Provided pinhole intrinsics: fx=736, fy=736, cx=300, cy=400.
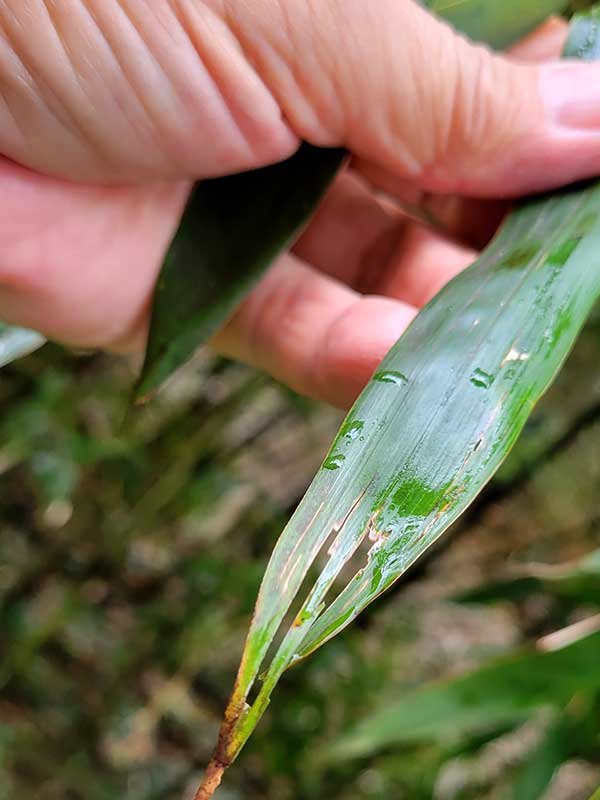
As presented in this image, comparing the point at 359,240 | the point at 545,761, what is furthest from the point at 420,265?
the point at 545,761

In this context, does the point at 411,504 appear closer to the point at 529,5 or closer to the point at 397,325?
the point at 397,325

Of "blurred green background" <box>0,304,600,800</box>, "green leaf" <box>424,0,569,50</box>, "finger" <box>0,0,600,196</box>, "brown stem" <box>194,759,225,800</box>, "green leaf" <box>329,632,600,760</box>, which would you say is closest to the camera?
"brown stem" <box>194,759,225,800</box>

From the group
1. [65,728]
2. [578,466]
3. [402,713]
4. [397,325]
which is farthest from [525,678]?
[578,466]

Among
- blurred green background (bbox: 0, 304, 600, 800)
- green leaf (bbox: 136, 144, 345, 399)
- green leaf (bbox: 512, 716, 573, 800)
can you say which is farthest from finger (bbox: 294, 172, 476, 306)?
green leaf (bbox: 512, 716, 573, 800)

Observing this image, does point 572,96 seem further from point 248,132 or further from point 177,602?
point 177,602

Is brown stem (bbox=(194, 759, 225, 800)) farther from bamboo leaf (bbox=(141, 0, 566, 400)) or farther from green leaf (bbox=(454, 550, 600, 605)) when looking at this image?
green leaf (bbox=(454, 550, 600, 605))

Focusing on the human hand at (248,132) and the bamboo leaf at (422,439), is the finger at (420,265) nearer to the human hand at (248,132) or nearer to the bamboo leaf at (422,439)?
the human hand at (248,132)

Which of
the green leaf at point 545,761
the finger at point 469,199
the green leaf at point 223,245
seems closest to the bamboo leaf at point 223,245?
the green leaf at point 223,245
